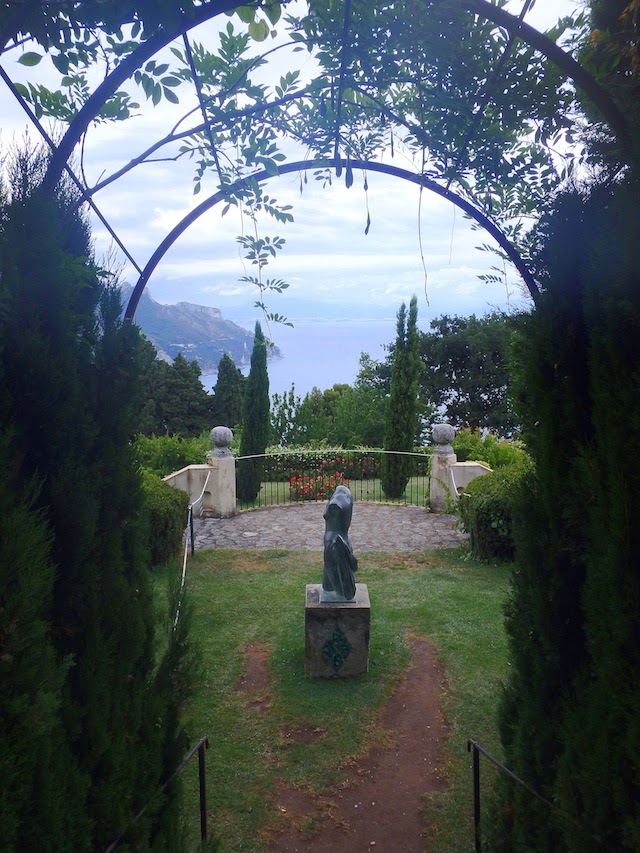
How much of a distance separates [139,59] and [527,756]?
3.26 meters

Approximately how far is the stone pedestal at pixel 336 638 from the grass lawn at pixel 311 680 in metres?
0.14

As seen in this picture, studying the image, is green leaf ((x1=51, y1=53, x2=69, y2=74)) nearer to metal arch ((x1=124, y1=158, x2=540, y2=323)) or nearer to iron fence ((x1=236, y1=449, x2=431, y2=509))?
metal arch ((x1=124, y1=158, x2=540, y2=323))

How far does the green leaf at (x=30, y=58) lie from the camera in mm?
2562

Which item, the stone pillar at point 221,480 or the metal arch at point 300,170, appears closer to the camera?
the metal arch at point 300,170

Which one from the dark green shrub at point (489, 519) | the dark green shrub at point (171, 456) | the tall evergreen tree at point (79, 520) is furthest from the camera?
the dark green shrub at point (171, 456)

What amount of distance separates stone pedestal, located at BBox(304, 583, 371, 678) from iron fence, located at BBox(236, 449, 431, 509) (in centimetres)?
817

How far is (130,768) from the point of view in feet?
8.22

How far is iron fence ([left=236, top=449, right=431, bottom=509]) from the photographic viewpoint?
1527cm

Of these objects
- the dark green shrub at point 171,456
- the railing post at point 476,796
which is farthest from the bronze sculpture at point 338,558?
the dark green shrub at point 171,456

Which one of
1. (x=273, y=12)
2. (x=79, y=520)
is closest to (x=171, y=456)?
(x=273, y=12)

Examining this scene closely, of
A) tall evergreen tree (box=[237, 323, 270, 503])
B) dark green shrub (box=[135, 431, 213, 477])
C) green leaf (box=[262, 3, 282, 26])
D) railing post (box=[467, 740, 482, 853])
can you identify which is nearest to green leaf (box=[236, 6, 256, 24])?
green leaf (box=[262, 3, 282, 26])

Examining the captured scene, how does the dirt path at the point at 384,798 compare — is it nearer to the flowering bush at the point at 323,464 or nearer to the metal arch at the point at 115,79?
the metal arch at the point at 115,79

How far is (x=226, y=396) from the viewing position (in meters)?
31.2

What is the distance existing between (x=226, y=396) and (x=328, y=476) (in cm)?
1491
